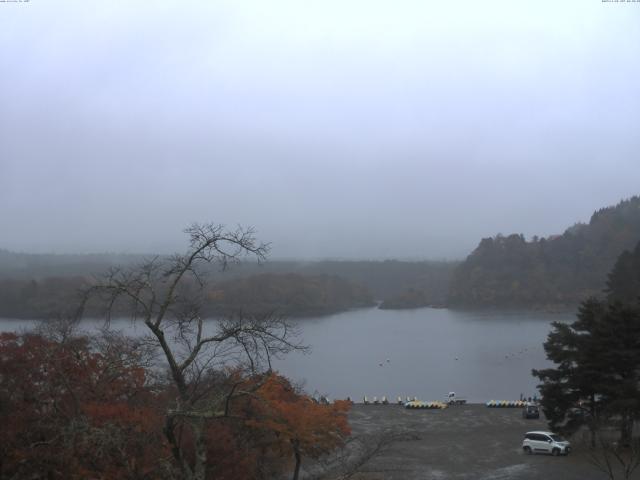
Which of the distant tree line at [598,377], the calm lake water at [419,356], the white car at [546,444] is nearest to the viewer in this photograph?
the distant tree line at [598,377]

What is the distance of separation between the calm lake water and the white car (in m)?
6.93

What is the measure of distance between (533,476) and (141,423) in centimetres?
601

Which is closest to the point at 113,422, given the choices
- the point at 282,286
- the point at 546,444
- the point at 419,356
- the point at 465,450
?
the point at 546,444

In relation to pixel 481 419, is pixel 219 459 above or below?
above

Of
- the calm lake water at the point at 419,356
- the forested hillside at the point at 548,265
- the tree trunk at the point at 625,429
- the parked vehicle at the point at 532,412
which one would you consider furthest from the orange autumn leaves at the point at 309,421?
the forested hillside at the point at 548,265

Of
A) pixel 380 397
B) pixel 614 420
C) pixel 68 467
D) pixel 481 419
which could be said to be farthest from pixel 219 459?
pixel 380 397

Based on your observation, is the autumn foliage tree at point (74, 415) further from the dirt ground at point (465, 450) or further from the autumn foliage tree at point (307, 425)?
the dirt ground at point (465, 450)

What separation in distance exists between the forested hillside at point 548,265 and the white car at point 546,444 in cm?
5349

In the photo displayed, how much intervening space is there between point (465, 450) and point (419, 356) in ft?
75.4

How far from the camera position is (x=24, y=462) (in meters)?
4.72

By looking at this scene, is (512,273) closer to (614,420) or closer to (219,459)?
(614,420)

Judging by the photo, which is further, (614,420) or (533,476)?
(614,420)

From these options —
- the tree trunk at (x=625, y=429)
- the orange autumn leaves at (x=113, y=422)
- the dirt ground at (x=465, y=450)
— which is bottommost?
the dirt ground at (x=465, y=450)

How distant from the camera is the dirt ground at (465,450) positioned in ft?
29.6
